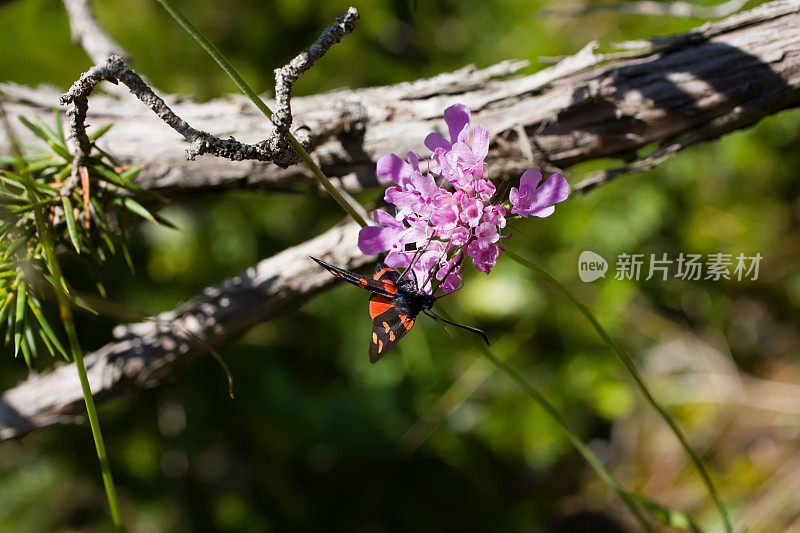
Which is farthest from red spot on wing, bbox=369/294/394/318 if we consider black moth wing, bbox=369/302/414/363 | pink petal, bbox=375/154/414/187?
pink petal, bbox=375/154/414/187

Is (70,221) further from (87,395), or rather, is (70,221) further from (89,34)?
(89,34)

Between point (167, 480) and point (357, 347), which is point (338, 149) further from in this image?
point (167, 480)

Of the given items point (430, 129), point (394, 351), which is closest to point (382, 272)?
point (430, 129)

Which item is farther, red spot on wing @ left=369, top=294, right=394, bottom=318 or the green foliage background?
the green foliage background

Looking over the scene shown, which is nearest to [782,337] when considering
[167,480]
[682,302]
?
[682,302]

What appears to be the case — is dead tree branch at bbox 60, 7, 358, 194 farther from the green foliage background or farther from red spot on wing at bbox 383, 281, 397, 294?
the green foliage background

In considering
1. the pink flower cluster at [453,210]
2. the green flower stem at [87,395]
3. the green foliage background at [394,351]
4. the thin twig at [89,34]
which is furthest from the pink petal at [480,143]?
the green foliage background at [394,351]
